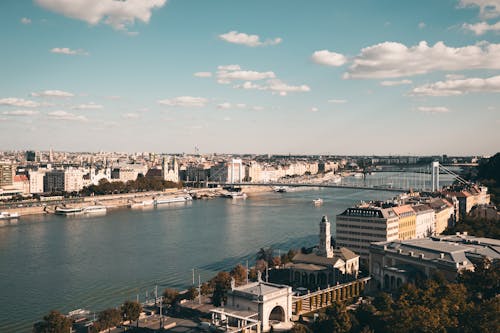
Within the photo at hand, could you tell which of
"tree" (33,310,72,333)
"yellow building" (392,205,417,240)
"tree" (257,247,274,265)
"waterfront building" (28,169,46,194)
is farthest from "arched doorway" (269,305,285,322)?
"waterfront building" (28,169,46,194)

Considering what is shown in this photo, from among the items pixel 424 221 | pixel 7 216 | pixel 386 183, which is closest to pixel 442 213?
pixel 424 221

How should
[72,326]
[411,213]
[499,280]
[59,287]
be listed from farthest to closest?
[411,213] < [59,287] < [499,280] < [72,326]

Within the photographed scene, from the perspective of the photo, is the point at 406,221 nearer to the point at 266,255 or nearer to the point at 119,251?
the point at 266,255

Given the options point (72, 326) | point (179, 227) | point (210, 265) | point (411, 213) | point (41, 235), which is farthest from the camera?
point (179, 227)

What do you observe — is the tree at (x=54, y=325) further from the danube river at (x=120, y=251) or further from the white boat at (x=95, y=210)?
the white boat at (x=95, y=210)

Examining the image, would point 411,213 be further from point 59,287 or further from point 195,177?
point 195,177

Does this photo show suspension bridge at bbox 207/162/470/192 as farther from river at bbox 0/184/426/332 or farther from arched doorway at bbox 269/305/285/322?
arched doorway at bbox 269/305/285/322

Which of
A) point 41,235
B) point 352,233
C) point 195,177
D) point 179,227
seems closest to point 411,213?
point 352,233
